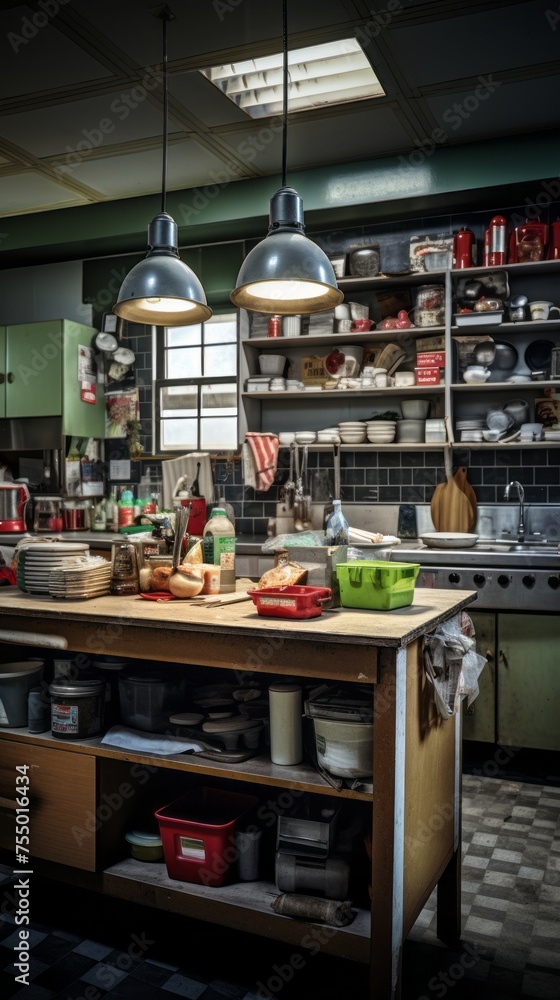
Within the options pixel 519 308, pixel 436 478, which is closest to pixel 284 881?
pixel 436 478

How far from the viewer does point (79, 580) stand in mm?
2572

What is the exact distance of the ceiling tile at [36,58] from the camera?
11.2ft

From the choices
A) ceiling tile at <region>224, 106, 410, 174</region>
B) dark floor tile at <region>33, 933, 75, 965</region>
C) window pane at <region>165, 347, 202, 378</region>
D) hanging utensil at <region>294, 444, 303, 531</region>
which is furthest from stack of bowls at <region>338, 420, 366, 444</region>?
dark floor tile at <region>33, 933, 75, 965</region>

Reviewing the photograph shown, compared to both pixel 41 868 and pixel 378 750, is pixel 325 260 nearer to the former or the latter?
pixel 378 750

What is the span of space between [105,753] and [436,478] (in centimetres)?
332

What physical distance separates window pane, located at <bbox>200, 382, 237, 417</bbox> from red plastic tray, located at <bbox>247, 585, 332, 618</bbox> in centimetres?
372

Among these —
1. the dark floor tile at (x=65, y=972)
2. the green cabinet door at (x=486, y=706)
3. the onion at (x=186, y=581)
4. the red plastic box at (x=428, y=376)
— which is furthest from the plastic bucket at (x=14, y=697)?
the red plastic box at (x=428, y=376)

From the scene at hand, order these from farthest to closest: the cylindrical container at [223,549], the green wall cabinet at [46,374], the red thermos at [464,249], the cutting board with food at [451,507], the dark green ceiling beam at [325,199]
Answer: the green wall cabinet at [46,374] < the cutting board with food at [451,507] < the red thermos at [464,249] < the dark green ceiling beam at [325,199] < the cylindrical container at [223,549]

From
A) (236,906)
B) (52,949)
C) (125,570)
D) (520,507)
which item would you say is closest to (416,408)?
(520,507)

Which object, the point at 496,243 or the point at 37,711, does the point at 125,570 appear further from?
the point at 496,243

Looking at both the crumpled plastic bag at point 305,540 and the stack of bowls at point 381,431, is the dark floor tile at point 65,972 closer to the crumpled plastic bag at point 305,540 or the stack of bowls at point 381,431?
the crumpled plastic bag at point 305,540

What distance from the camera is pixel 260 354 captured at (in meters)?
5.46

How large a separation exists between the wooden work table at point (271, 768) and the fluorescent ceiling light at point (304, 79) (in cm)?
279

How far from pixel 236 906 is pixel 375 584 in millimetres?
983
